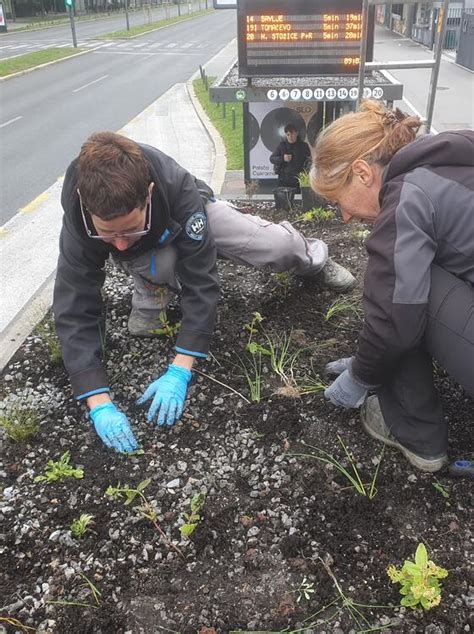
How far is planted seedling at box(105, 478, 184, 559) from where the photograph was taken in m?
1.95

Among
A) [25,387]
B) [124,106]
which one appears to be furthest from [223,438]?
[124,106]

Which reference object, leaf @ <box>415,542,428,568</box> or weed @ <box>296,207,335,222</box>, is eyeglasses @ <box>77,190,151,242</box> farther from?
weed @ <box>296,207,335,222</box>

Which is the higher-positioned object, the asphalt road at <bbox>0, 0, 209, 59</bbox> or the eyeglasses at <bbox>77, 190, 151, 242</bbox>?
the eyeglasses at <bbox>77, 190, 151, 242</bbox>

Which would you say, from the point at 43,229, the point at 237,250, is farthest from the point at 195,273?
the point at 43,229

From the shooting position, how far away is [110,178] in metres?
2.04

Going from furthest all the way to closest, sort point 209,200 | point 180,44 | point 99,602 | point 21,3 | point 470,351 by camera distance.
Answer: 1. point 21,3
2. point 180,44
3. point 209,200
4. point 470,351
5. point 99,602

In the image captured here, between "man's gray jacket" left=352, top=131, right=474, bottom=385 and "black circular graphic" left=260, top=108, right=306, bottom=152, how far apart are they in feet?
13.1

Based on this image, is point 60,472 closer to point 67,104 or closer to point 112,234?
point 112,234

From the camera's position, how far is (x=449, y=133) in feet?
6.24

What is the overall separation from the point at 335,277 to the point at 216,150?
17.6ft

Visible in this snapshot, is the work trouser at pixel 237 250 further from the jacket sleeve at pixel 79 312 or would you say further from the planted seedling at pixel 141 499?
the planted seedling at pixel 141 499

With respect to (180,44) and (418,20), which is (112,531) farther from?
(180,44)

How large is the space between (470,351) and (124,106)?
12.7 m

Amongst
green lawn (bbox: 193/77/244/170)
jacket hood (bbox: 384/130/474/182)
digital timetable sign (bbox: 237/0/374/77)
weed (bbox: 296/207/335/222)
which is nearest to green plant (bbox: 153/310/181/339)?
jacket hood (bbox: 384/130/474/182)
